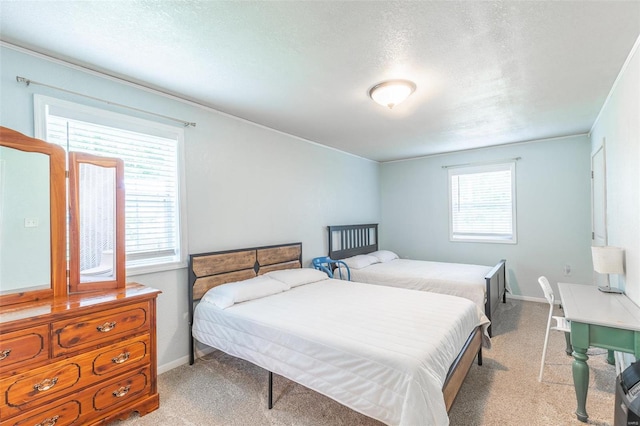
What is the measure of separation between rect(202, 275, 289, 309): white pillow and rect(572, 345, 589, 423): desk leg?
→ 2.42m

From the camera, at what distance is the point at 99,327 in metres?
1.87

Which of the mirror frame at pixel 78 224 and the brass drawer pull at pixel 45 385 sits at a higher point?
the mirror frame at pixel 78 224

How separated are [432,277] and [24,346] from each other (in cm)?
383

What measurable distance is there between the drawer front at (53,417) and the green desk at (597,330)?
3181mm

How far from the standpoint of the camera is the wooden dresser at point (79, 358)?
1559 mm

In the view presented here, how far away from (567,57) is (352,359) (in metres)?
2.62

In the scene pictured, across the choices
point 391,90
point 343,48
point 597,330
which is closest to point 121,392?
point 343,48

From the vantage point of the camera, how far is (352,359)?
1.75 meters

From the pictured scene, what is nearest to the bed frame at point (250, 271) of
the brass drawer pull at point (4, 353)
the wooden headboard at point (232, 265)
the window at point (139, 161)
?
the wooden headboard at point (232, 265)

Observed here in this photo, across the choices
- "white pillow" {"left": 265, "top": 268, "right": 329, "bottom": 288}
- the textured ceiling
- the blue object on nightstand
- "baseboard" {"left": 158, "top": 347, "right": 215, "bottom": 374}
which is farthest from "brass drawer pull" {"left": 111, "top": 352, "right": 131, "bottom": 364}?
→ the blue object on nightstand

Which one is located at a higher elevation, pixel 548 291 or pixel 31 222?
pixel 31 222

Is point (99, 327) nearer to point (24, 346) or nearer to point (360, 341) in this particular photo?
point (24, 346)

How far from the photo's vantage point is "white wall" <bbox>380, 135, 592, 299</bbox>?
14.3 feet

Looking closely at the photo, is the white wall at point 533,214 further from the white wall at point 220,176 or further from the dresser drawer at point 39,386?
the dresser drawer at point 39,386
